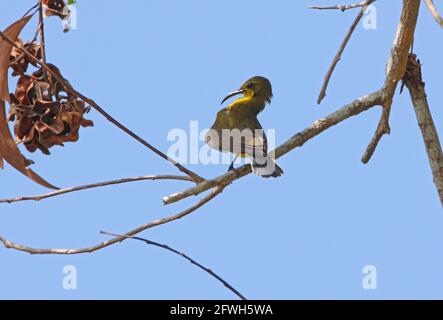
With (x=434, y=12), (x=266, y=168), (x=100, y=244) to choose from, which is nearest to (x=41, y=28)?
(x=100, y=244)

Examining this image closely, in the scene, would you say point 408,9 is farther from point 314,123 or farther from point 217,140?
point 217,140

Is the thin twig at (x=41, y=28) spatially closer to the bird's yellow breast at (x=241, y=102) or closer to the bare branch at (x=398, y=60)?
the bare branch at (x=398, y=60)

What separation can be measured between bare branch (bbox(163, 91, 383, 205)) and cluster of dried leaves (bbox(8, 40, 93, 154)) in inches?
27.0

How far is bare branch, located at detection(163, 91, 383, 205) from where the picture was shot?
4.42 meters

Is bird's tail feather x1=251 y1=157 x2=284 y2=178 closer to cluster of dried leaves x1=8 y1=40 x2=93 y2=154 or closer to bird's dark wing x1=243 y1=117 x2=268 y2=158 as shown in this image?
bird's dark wing x1=243 y1=117 x2=268 y2=158

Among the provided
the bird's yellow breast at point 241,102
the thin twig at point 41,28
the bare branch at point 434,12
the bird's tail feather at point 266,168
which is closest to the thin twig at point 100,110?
the thin twig at point 41,28

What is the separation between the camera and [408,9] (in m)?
5.22

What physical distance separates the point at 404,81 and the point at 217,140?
1.73 metres

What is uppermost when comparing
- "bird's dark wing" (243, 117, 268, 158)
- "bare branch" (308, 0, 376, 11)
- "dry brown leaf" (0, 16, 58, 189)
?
"bare branch" (308, 0, 376, 11)

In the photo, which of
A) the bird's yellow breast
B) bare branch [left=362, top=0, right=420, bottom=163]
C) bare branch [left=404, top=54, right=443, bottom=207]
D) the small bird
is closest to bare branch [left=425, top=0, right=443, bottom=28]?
A: bare branch [left=362, top=0, right=420, bottom=163]

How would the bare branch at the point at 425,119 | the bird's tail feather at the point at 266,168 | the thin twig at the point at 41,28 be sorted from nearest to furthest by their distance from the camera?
the thin twig at the point at 41,28, the bare branch at the point at 425,119, the bird's tail feather at the point at 266,168

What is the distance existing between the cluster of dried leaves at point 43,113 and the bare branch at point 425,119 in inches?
82.3

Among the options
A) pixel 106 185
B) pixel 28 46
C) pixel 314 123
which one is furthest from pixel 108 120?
pixel 314 123

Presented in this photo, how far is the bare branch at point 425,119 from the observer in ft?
16.3
